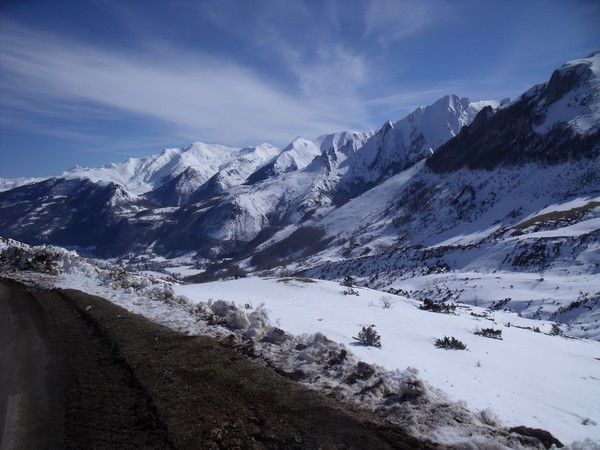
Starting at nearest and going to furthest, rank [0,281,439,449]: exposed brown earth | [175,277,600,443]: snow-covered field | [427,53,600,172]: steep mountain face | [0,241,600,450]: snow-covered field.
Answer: [0,281,439,449]: exposed brown earth, [0,241,600,450]: snow-covered field, [175,277,600,443]: snow-covered field, [427,53,600,172]: steep mountain face

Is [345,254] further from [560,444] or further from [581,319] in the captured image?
[560,444]

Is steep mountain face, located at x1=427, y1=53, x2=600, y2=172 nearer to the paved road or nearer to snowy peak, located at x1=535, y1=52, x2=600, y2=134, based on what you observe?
snowy peak, located at x1=535, y1=52, x2=600, y2=134

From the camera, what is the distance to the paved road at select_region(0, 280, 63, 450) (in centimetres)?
645

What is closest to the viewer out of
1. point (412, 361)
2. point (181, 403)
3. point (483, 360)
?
point (181, 403)

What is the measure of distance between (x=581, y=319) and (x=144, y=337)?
32731mm

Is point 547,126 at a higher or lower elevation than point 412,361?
higher

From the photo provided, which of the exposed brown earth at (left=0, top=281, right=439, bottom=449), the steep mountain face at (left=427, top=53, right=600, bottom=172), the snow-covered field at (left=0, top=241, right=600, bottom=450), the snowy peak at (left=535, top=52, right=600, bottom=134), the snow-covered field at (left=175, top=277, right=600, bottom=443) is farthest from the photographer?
the snowy peak at (left=535, top=52, right=600, bottom=134)

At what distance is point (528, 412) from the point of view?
8.70 metres

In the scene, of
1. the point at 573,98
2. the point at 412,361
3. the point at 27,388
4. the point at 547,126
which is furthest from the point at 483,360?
the point at 573,98

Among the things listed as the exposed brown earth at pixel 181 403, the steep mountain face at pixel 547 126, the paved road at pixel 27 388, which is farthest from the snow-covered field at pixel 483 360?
the steep mountain face at pixel 547 126

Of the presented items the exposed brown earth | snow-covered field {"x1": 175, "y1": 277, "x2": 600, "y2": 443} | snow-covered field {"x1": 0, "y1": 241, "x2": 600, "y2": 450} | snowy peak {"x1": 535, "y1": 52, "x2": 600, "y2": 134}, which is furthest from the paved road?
snowy peak {"x1": 535, "y1": 52, "x2": 600, "y2": 134}

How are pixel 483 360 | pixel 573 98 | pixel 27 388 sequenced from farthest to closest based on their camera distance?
1. pixel 573 98
2. pixel 483 360
3. pixel 27 388

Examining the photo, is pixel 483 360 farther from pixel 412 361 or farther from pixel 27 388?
pixel 27 388

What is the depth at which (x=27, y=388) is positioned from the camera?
320 inches
